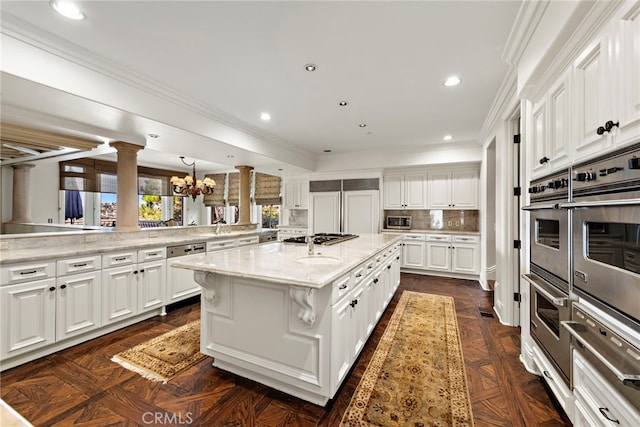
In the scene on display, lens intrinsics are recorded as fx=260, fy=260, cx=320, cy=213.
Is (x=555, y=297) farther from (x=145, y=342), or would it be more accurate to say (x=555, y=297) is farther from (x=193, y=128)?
(x=193, y=128)

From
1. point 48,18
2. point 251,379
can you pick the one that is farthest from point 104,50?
point 251,379

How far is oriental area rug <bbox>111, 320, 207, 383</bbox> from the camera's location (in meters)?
2.08

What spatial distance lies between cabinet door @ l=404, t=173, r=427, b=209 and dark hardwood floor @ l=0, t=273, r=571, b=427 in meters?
3.40

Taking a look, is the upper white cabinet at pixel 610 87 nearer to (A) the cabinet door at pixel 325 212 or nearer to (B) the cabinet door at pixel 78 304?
(B) the cabinet door at pixel 78 304

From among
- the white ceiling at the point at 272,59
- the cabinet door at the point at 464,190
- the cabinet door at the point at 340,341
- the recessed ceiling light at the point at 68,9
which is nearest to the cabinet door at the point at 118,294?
the white ceiling at the point at 272,59

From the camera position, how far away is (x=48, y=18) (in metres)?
1.75

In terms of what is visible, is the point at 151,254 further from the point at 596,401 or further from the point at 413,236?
the point at 413,236

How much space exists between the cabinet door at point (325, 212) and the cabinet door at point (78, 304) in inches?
167

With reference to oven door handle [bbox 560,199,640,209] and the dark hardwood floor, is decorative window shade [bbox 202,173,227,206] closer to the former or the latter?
the dark hardwood floor

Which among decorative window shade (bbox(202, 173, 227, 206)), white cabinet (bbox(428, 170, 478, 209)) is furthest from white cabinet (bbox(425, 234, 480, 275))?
decorative window shade (bbox(202, 173, 227, 206))

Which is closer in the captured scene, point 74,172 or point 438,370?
point 438,370

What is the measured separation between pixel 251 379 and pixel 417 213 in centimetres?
491

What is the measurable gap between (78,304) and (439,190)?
225 inches

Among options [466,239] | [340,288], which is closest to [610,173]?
[340,288]
